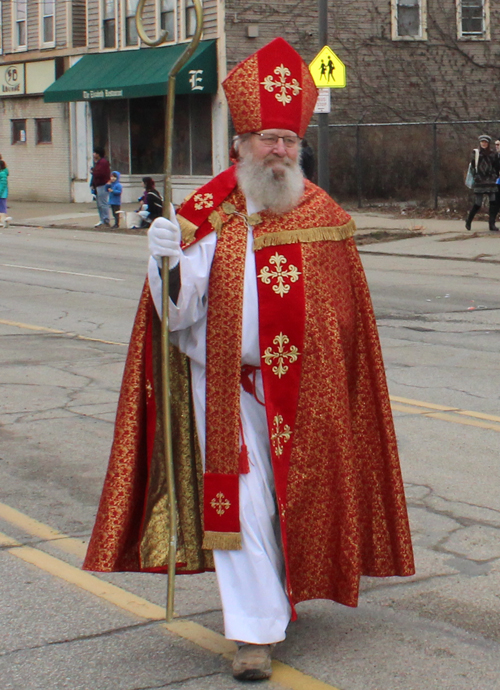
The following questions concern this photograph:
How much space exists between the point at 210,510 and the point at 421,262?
581 inches

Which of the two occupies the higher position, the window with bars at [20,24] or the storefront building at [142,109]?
the window with bars at [20,24]

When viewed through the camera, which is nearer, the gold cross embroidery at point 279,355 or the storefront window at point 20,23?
the gold cross embroidery at point 279,355

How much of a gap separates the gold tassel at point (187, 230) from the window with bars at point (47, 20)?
3321 cm

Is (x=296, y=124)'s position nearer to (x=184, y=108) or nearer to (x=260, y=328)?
(x=260, y=328)

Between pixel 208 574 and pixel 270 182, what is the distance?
1.79m

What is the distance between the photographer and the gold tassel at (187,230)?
12.3 feet

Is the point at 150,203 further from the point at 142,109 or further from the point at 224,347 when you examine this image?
the point at 224,347

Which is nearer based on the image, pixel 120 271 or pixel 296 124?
pixel 296 124

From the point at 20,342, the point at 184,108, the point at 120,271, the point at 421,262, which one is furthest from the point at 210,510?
the point at 184,108

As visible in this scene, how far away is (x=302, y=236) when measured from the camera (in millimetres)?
3855

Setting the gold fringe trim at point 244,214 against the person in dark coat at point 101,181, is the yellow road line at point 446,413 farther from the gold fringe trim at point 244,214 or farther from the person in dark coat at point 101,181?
the person in dark coat at point 101,181

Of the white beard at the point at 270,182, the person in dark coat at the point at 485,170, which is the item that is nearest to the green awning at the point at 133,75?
the person in dark coat at the point at 485,170

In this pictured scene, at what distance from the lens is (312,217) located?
12.8 ft

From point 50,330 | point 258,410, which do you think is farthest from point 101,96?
point 258,410
